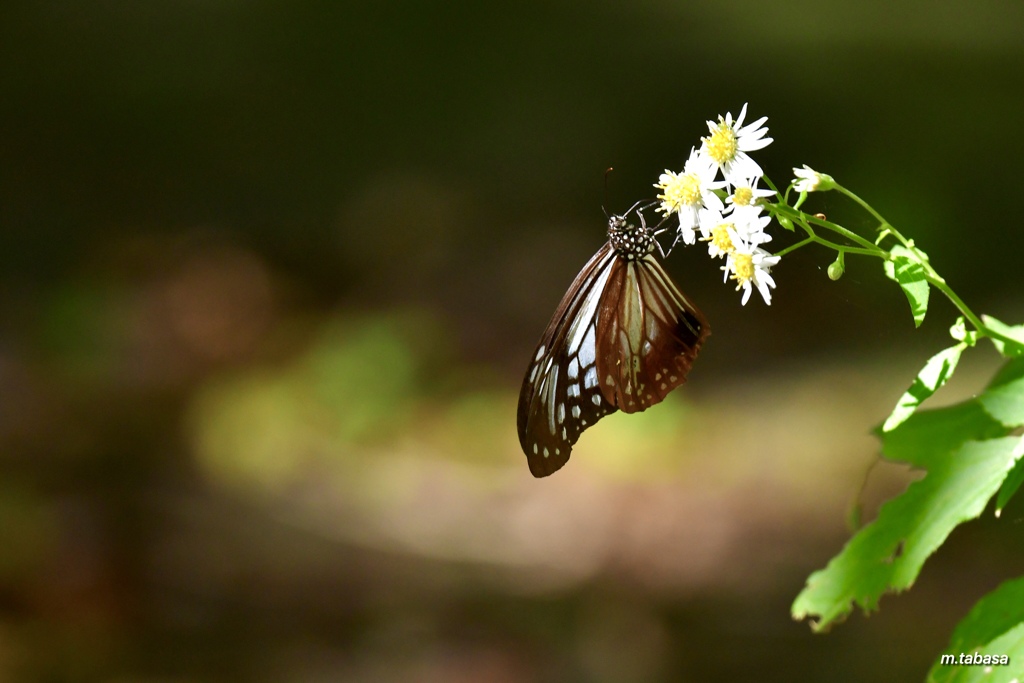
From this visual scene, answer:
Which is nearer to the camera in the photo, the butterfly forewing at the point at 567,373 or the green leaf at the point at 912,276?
the green leaf at the point at 912,276

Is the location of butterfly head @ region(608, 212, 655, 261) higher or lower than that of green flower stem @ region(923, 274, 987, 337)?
higher

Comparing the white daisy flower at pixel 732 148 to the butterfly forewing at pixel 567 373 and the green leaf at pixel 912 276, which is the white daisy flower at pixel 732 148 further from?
the butterfly forewing at pixel 567 373

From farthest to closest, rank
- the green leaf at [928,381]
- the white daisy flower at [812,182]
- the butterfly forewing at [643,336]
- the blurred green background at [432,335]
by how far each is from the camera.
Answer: the blurred green background at [432,335]
the butterfly forewing at [643,336]
the white daisy flower at [812,182]
the green leaf at [928,381]

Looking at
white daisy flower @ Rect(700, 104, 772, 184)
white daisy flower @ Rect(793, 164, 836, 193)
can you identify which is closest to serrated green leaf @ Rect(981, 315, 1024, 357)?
white daisy flower @ Rect(793, 164, 836, 193)

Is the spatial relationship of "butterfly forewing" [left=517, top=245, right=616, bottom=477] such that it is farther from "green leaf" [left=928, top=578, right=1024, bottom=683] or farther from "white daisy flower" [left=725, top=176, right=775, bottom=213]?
"green leaf" [left=928, top=578, right=1024, bottom=683]

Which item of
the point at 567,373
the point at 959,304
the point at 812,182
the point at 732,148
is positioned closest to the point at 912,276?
the point at 959,304

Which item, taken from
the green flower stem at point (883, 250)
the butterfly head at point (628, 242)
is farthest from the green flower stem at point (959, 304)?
the butterfly head at point (628, 242)

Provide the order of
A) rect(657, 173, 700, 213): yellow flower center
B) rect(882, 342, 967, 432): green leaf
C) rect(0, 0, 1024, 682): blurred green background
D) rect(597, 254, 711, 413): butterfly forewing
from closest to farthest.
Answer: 1. rect(882, 342, 967, 432): green leaf
2. rect(657, 173, 700, 213): yellow flower center
3. rect(597, 254, 711, 413): butterfly forewing
4. rect(0, 0, 1024, 682): blurred green background

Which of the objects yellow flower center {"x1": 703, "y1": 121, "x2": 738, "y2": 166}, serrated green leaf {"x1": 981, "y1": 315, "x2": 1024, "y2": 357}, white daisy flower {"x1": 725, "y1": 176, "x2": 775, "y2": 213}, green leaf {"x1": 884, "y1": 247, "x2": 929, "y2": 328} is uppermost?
yellow flower center {"x1": 703, "y1": 121, "x2": 738, "y2": 166}
